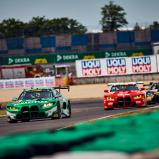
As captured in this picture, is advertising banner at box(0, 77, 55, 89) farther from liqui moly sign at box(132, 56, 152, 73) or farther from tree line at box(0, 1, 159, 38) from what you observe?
tree line at box(0, 1, 159, 38)

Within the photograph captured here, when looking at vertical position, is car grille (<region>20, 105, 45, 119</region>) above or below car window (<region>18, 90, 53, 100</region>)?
below

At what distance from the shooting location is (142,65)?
174ft

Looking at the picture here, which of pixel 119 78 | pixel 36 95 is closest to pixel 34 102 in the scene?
pixel 36 95

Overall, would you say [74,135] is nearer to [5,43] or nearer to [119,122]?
[119,122]

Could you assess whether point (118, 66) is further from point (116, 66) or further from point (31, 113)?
point (31, 113)

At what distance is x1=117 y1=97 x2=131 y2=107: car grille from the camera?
24.2 metres

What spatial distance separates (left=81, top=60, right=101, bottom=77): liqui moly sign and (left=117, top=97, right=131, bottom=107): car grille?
95.6 feet

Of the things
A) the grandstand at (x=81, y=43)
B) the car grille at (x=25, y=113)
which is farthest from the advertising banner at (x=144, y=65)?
the car grille at (x=25, y=113)

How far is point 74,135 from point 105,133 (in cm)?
29

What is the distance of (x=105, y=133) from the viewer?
5.39 meters

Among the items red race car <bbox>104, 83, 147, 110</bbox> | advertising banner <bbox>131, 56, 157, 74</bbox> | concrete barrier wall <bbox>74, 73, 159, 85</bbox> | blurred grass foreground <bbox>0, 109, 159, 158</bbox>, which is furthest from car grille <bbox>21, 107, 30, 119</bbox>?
advertising banner <bbox>131, 56, 157, 74</bbox>

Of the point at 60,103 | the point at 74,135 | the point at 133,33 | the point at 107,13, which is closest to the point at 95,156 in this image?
the point at 74,135

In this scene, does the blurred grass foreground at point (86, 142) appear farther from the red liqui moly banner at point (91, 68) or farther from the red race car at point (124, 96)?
the red liqui moly banner at point (91, 68)

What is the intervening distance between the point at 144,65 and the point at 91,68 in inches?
195
